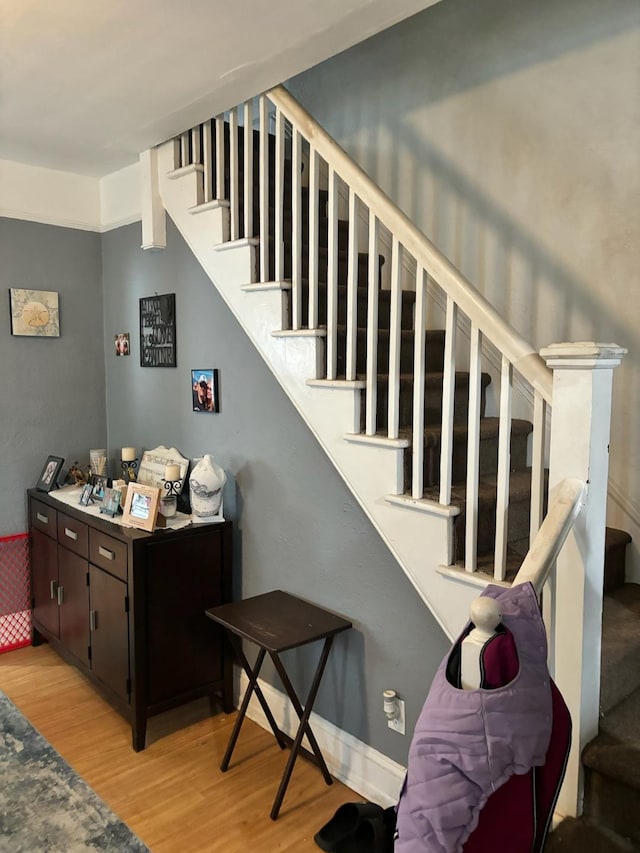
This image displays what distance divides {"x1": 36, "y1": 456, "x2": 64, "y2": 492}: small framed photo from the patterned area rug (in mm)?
1249

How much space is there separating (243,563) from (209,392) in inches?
31.4

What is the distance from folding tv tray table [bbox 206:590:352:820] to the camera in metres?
2.22

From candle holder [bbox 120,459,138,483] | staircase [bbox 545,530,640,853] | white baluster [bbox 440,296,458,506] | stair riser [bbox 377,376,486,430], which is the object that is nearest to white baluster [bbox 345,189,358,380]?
stair riser [bbox 377,376,486,430]

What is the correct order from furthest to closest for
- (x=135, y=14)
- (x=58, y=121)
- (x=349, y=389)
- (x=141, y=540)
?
(x=58, y=121)
(x=141, y=540)
(x=349, y=389)
(x=135, y=14)

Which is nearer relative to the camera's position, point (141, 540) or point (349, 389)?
point (349, 389)

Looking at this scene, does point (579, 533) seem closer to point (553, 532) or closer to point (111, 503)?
point (553, 532)

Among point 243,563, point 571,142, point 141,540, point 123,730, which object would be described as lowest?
point 123,730

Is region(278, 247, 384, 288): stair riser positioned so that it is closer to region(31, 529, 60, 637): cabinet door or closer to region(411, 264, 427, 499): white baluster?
region(411, 264, 427, 499): white baluster

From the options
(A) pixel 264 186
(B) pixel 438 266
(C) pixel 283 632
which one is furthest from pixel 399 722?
(A) pixel 264 186

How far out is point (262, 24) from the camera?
1946mm

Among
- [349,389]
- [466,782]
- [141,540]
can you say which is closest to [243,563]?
[141,540]

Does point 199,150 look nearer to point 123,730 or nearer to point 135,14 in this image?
point 135,14

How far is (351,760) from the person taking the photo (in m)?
2.43

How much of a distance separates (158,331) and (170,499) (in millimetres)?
935
